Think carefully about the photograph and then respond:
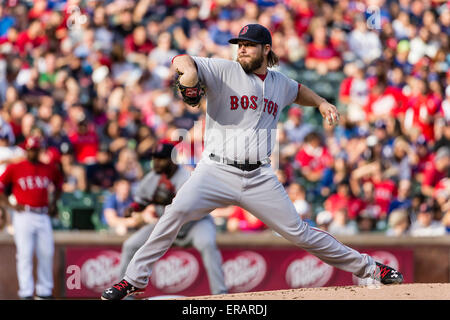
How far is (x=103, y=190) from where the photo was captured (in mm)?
11711

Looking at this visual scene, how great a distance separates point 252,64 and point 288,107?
8.52 meters

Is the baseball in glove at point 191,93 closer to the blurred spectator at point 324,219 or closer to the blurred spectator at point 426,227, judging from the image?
the blurred spectator at point 324,219

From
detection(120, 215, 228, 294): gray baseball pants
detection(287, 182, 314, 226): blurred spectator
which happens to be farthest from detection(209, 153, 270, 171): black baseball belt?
detection(287, 182, 314, 226): blurred spectator

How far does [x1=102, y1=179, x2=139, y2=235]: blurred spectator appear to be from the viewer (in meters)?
10.9

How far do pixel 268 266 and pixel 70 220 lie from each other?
2.76 meters

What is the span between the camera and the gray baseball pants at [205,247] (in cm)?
880

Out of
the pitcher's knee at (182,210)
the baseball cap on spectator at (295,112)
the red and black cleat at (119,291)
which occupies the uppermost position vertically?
the baseball cap on spectator at (295,112)

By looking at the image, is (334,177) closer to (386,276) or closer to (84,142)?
(84,142)

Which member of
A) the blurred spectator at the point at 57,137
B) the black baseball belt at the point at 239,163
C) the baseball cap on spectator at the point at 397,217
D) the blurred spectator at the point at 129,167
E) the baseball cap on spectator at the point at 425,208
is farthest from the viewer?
the blurred spectator at the point at 57,137

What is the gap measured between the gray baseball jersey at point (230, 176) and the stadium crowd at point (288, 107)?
4.76 meters

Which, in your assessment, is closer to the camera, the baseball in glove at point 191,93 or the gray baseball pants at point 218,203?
the baseball in glove at point 191,93

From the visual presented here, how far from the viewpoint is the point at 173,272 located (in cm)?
1021

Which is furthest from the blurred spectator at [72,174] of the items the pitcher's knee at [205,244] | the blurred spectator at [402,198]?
the blurred spectator at [402,198]
